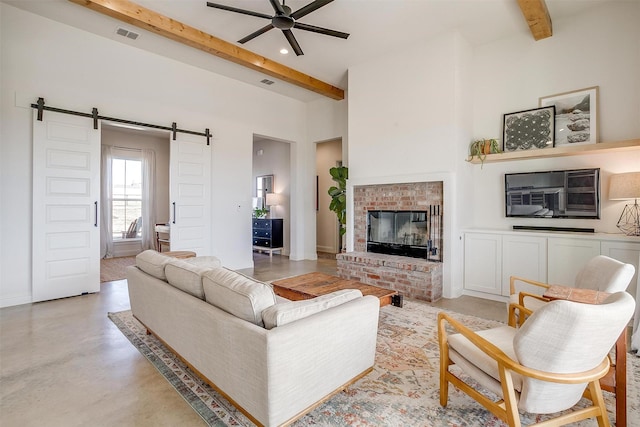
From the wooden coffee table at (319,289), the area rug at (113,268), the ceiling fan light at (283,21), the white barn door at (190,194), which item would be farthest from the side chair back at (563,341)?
the area rug at (113,268)

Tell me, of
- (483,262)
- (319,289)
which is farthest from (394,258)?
(319,289)

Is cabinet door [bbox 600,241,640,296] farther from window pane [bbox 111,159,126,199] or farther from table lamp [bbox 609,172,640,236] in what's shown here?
window pane [bbox 111,159,126,199]

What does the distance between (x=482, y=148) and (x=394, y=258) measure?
1946 millimetres

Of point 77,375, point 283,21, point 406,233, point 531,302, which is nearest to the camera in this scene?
point 77,375

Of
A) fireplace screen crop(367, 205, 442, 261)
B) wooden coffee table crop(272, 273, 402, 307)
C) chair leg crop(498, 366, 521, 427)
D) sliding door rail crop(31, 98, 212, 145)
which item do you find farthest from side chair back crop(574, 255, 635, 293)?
sliding door rail crop(31, 98, 212, 145)

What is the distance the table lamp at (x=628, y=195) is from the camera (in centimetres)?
302

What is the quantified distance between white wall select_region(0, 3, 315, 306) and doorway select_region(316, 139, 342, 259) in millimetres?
1380

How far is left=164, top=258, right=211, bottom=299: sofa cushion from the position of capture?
77.1 inches

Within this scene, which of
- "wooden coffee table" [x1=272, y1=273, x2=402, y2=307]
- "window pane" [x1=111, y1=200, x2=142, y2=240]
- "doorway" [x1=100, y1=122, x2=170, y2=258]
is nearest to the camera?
"wooden coffee table" [x1=272, y1=273, x2=402, y2=307]

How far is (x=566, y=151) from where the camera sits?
3.60 meters

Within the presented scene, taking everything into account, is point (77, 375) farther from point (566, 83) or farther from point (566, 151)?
point (566, 83)

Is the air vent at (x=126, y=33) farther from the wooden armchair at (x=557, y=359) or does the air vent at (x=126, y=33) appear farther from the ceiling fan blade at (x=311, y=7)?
the wooden armchair at (x=557, y=359)

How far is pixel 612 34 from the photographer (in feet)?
11.7

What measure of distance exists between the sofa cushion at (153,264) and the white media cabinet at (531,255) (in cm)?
364
